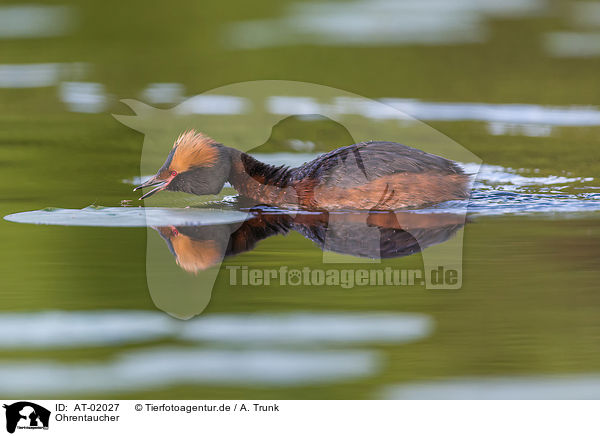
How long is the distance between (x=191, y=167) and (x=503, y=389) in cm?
396

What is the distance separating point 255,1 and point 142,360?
30.3 feet

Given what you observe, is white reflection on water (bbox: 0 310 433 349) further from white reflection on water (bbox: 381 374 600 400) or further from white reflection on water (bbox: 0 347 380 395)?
white reflection on water (bbox: 381 374 600 400)

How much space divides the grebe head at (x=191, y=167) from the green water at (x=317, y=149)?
1.36 ft

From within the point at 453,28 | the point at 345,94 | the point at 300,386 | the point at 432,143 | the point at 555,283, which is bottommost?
the point at 300,386

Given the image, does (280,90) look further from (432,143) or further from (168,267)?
(168,267)

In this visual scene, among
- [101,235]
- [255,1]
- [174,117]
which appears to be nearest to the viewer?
[101,235]

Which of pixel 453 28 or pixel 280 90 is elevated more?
pixel 453 28

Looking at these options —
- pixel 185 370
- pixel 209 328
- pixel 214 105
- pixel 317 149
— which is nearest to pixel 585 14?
pixel 317 149

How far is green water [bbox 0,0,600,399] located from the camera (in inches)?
178

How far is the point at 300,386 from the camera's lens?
4230mm

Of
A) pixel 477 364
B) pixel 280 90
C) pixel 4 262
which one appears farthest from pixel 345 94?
pixel 477 364

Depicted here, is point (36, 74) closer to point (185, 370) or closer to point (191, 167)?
point (191, 167)

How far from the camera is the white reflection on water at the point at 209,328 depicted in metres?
4.65

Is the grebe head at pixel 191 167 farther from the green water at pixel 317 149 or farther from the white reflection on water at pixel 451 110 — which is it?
the white reflection on water at pixel 451 110
